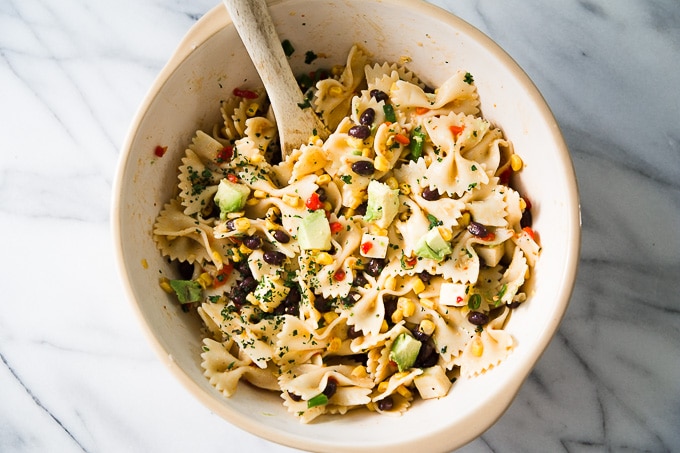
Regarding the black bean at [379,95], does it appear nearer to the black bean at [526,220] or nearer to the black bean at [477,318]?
the black bean at [526,220]

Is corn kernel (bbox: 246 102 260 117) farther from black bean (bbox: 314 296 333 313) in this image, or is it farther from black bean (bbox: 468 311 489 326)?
black bean (bbox: 468 311 489 326)

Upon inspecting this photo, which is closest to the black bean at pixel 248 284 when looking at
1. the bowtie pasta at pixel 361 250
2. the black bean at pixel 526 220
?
the bowtie pasta at pixel 361 250

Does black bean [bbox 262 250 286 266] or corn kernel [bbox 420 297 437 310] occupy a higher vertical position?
black bean [bbox 262 250 286 266]

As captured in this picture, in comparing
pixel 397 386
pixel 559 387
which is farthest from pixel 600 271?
pixel 397 386

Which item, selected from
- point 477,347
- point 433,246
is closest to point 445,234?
point 433,246

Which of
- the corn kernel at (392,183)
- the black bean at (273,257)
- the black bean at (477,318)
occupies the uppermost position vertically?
the corn kernel at (392,183)

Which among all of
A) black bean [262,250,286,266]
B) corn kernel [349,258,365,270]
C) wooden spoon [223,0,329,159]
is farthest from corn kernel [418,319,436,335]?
wooden spoon [223,0,329,159]
